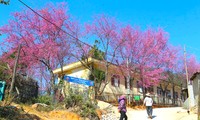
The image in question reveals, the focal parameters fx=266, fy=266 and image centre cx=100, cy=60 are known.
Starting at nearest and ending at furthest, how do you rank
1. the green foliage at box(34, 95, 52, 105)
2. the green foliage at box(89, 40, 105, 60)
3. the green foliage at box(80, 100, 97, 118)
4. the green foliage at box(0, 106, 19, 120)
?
the green foliage at box(0, 106, 19, 120) → the green foliage at box(80, 100, 97, 118) → the green foliage at box(34, 95, 52, 105) → the green foliage at box(89, 40, 105, 60)

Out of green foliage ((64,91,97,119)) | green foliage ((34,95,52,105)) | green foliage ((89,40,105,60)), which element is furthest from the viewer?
green foliage ((89,40,105,60))

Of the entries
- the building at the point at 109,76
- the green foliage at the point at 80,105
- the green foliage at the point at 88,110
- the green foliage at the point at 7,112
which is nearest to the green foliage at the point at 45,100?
the green foliage at the point at 80,105

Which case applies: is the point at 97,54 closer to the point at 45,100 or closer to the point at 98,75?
the point at 98,75

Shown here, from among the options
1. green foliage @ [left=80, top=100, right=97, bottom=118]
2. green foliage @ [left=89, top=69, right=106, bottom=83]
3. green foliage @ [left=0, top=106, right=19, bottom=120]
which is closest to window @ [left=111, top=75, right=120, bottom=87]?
green foliage @ [left=89, top=69, right=106, bottom=83]

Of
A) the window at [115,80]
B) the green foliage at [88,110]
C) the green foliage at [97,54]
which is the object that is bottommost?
the green foliage at [88,110]

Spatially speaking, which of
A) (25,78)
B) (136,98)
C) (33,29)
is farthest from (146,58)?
(25,78)

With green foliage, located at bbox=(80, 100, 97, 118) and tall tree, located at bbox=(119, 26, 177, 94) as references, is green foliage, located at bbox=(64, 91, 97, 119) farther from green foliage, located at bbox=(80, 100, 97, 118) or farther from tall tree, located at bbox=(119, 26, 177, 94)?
tall tree, located at bbox=(119, 26, 177, 94)

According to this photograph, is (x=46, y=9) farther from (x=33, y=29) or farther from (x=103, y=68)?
(x=103, y=68)

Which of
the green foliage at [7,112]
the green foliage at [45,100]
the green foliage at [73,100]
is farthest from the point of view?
the green foliage at [45,100]

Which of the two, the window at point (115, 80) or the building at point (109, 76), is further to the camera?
the window at point (115, 80)

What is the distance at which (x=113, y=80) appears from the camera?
101ft

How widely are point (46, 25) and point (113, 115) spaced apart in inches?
409

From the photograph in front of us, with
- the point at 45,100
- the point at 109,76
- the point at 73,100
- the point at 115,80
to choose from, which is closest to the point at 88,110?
the point at 73,100

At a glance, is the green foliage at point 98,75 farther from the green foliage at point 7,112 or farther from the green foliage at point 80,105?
the green foliage at point 7,112
